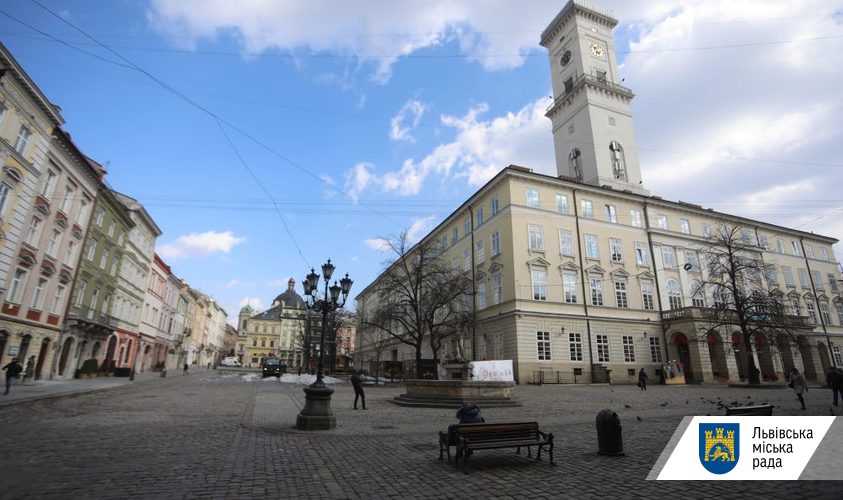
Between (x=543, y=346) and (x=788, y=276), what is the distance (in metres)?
36.2

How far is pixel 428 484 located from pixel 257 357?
128957mm

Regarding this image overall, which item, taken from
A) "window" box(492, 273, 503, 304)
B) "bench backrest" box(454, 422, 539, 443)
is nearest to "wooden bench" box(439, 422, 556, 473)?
"bench backrest" box(454, 422, 539, 443)

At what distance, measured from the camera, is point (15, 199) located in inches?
883

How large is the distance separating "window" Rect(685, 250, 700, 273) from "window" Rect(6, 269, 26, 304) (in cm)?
5129

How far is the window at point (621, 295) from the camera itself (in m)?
36.6

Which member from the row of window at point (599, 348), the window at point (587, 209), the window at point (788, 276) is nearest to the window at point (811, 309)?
the window at point (788, 276)

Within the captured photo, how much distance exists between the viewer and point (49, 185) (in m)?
25.6

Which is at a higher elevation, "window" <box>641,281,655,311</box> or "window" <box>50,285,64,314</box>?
"window" <box>641,281,655,311</box>

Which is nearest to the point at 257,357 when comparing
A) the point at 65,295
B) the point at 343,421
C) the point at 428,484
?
the point at 65,295

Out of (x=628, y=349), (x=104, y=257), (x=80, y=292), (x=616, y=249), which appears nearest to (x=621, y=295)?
(x=616, y=249)

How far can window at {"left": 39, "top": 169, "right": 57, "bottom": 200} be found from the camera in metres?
25.0

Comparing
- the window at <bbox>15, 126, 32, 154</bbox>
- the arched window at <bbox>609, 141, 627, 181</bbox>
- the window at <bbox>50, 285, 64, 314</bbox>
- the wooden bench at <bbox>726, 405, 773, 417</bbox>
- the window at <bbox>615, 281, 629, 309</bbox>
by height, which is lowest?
the wooden bench at <bbox>726, 405, 773, 417</bbox>

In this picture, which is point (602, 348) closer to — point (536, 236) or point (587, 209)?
point (536, 236)

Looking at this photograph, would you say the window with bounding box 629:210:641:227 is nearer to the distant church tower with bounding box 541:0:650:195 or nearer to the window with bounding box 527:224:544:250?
the distant church tower with bounding box 541:0:650:195
